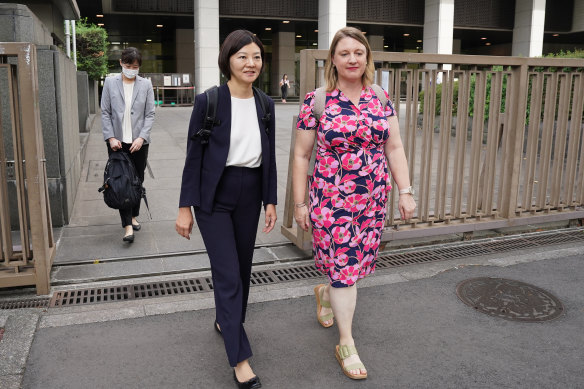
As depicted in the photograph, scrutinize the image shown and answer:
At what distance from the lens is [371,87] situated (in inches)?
132

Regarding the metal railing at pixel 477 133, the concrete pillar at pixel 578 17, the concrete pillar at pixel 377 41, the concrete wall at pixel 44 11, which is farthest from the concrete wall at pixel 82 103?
the concrete pillar at pixel 578 17

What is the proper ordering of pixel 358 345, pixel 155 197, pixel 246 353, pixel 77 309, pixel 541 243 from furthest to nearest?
pixel 155 197, pixel 541 243, pixel 77 309, pixel 358 345, pixel 246 353

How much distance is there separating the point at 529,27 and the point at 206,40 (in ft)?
53.8

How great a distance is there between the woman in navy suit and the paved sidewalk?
16.3 inches

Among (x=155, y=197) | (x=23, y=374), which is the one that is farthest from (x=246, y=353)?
(x=155, y=197)

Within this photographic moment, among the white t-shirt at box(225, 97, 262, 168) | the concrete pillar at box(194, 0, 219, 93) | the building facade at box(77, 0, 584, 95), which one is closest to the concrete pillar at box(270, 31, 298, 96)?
the building facade at box(77, 0, 584, 95)

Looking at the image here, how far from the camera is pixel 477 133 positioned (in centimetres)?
562

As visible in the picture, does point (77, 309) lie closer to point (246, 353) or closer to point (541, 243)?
point (246, 353)

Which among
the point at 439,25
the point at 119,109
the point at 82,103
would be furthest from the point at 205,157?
the point at 439,25

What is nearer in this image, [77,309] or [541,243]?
[77,309]

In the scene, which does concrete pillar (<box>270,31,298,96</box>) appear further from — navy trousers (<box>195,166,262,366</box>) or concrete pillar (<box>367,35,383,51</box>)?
navy trousers (<box>195,166,262,366</box>)

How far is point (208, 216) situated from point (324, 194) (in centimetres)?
69

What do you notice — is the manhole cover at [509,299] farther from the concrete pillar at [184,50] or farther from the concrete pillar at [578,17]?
the concrete pillar at [578,17]

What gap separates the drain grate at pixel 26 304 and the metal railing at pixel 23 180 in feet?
0.31
